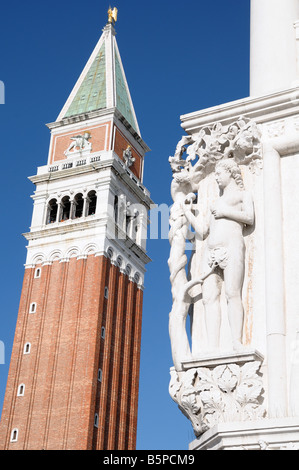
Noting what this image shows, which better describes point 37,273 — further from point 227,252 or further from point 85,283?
point 227,252

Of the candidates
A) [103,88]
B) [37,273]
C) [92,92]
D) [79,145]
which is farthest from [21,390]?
[103,88]

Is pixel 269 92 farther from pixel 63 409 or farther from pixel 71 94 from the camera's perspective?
pixel 71 94

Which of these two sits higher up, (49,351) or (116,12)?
(116,12)

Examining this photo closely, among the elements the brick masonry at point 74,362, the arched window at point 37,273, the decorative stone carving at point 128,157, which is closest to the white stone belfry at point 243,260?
the brick masonry at point 74,362

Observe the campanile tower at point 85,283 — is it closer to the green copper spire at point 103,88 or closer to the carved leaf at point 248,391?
the green copper spire at point 103,88

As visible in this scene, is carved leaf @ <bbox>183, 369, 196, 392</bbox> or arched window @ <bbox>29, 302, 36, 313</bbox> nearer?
carved leaf @ <bbox>183, 369, 196, 392</bbox>

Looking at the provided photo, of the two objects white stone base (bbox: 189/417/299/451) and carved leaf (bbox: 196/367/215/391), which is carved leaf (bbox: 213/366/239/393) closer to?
carved leaf (bbox: 196/367/215/391)

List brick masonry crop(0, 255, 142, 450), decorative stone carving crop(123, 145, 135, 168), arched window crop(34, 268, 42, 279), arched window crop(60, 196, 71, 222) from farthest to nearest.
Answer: decorative stone carving crop(123, 145, 135, 168) < arched window crop(60, 196, 71, 222) < arched window crop(34, 268, 42, 279) < brick masonry crop(0, 255, 142, 450)

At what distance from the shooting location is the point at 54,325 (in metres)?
41.1

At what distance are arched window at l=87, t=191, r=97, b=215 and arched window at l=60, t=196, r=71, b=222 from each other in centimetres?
147

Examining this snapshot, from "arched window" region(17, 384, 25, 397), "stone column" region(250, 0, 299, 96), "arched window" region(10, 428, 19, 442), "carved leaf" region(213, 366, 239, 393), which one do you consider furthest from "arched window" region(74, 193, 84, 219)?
"carved leaf" region(213, 366, 239, 393)

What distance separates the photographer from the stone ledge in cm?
421
